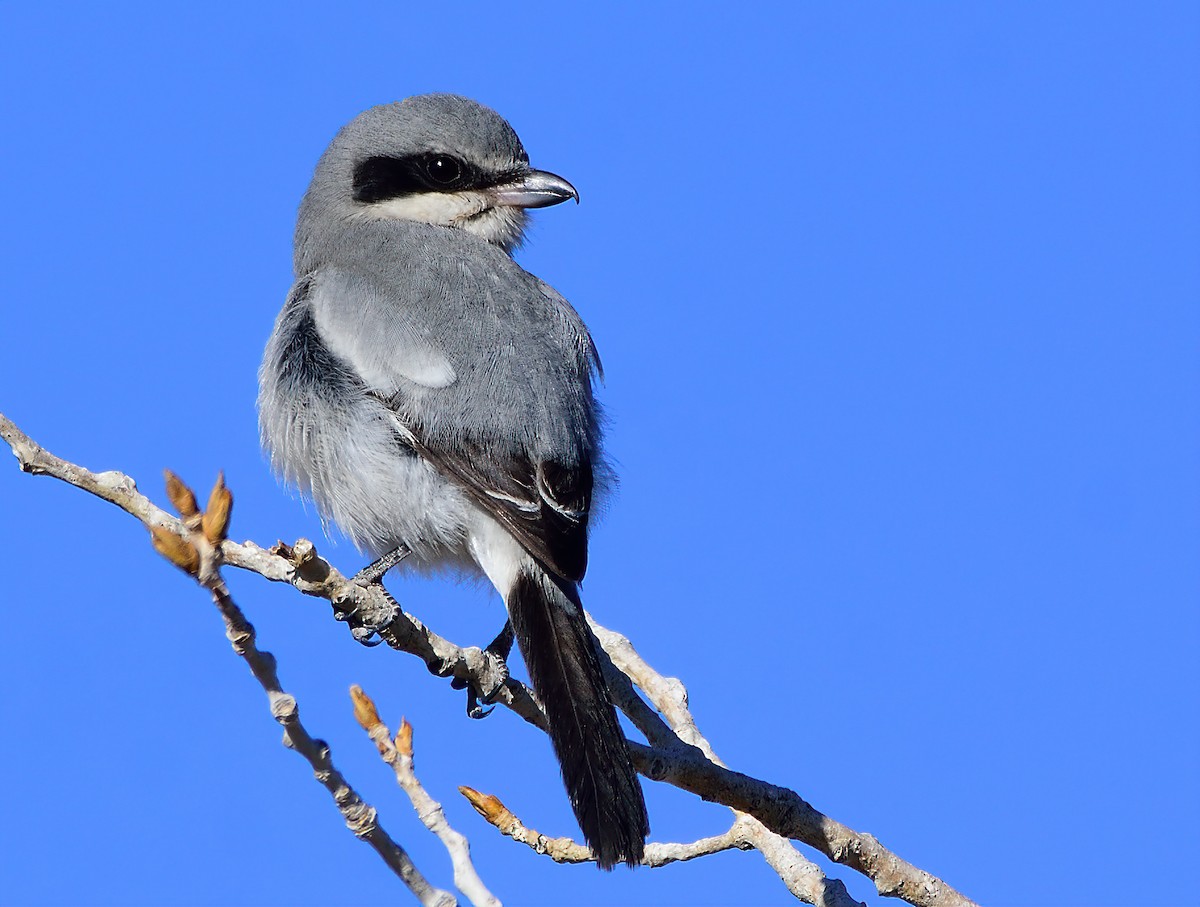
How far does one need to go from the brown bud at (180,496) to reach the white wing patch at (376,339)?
6.52 ft

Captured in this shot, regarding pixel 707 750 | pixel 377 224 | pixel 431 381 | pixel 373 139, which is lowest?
pixel 707 750

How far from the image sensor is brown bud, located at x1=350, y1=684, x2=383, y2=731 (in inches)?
118

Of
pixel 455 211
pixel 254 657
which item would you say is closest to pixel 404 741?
pixel 254 657

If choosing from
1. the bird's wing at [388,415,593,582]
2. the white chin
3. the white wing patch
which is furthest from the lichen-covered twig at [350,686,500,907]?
the white chin

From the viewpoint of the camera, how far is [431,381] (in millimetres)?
4254

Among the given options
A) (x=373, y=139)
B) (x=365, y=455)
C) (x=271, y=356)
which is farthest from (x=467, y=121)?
(x=365, y=455)

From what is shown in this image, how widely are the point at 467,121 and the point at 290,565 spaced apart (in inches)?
113

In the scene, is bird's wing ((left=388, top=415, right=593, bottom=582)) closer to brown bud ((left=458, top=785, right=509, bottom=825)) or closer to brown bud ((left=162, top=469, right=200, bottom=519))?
brown bud ((left=458, top=785, right=509, bottom=825))

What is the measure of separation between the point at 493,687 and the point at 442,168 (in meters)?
2.35

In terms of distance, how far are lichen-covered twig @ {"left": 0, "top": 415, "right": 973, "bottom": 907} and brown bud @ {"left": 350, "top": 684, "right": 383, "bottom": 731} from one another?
211 mm

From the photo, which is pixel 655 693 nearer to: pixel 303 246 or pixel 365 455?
pixel 365 455

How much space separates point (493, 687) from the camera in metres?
3.83

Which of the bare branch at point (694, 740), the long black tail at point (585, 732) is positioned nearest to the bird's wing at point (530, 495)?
the long black tail at point (585, 732)

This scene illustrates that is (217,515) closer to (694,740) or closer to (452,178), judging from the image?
(694,740)
